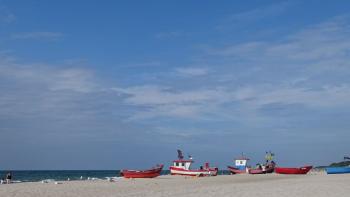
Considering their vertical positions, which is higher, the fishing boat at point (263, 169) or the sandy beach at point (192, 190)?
the fishing boat at point (263, 169)

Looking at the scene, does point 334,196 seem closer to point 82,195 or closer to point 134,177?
point 82,195

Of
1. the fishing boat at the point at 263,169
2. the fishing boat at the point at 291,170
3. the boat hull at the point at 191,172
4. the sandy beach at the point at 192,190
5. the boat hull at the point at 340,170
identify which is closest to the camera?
the sandy beach at the point at 192,190

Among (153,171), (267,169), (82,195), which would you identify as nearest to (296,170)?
(267,169)

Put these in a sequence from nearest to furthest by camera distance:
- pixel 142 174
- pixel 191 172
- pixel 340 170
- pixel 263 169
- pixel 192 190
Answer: pixel 192 190, pixel 142 174, pixel 191 172, pixel 340 170, pixel 263 169

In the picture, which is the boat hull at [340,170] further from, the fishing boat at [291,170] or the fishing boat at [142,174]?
the fishing boat at [142,174]

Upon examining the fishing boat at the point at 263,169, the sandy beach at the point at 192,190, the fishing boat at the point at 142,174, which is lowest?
the sandy beach at the point at 192,190

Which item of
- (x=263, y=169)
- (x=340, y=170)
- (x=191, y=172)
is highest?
(x=263, y=169)

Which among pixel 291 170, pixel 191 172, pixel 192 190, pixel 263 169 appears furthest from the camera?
pixel 263 169

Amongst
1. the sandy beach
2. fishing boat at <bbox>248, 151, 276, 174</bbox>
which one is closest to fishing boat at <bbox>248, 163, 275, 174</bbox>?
fishing boat at <bbox>248, 151, 276, 174</bbox>

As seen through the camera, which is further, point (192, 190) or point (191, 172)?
point (191, 172)

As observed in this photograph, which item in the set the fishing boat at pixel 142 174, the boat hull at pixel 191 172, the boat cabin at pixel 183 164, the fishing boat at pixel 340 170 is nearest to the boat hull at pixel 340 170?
the fishing boat at pixel 340 170

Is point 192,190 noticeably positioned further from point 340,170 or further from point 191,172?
point 340,170

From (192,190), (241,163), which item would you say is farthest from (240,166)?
(192,190)

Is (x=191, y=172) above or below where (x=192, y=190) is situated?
above
